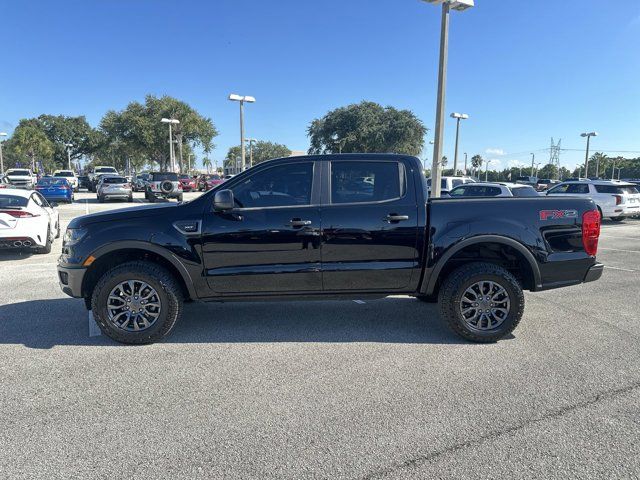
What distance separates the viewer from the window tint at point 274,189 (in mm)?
4391

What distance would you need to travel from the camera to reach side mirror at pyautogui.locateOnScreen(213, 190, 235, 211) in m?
4.12

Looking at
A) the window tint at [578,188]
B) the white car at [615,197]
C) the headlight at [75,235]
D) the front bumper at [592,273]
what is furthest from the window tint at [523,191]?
the headlight at [75,235]

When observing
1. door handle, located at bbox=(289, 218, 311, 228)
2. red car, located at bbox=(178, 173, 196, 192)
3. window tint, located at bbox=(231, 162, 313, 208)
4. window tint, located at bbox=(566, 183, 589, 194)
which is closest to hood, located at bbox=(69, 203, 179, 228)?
window tint, located at bbox=(231, 162, 313, 208)

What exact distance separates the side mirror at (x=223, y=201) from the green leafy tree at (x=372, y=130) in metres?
40.9

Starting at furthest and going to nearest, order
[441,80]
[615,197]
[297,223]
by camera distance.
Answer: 1. [615,197]
2. [441,80]
3. [297,223]

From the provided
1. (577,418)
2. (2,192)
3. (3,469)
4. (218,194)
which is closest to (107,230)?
(218,194)

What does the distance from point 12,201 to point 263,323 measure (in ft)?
22.3

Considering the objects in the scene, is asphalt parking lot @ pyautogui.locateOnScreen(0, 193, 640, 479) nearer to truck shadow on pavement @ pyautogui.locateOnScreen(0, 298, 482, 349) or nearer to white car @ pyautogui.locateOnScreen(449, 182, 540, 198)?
truck shadow on pavement @ pyautogui.locateOnScreen(0, 298, 482, 349)

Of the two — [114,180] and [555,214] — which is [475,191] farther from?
[114,180]

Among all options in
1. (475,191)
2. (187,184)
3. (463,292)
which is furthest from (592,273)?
(187,184)

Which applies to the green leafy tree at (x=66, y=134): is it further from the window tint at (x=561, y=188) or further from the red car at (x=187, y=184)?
the window tint at (x=561, y=188)

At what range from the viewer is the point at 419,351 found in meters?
4.24

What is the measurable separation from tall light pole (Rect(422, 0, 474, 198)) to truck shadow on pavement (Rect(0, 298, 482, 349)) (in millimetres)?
8272

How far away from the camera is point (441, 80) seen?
13516mm
